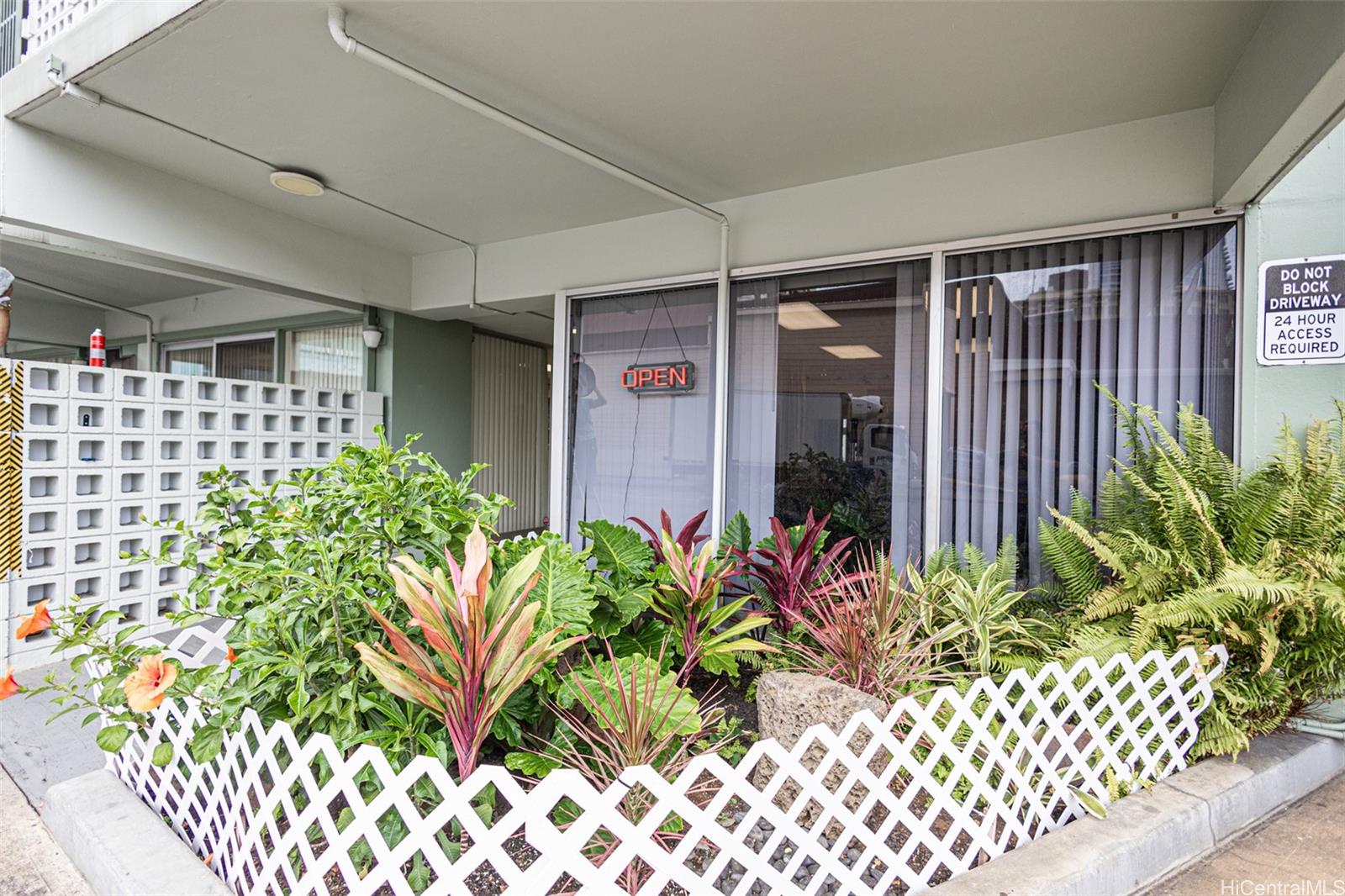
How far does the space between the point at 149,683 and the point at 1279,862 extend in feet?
9.73

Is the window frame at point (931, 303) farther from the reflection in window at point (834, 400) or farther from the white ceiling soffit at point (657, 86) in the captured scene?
the white ceiling soffit at point (657, 86)

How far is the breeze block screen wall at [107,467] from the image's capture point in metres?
3.53

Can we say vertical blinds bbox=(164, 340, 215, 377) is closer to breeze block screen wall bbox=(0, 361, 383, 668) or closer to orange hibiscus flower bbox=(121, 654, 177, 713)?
breeze block screen wall bbox=(0, 361, 383, 668)

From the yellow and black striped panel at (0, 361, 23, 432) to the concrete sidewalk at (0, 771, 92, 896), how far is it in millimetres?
2080

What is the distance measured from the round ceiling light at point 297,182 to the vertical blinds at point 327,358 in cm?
184

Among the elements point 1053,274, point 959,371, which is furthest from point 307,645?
point 1053,274

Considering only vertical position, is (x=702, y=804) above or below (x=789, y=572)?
below

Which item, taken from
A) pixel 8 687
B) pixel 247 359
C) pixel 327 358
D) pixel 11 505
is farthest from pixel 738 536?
pixel 247 359

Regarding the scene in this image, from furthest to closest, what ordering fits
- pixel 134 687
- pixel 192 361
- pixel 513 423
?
pixel 192 361 → pixel 513 423 → pixel 134 687

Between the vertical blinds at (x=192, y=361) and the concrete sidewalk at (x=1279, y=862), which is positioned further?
the vertical blinds at (x=192, y=361)

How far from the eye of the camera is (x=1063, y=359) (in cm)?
322

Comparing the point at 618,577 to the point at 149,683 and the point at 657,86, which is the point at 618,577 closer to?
the point at 149,683

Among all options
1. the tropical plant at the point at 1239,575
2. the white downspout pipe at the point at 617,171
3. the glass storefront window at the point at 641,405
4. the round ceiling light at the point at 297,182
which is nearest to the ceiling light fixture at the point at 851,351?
the white downspout pipe at the point at 617,171

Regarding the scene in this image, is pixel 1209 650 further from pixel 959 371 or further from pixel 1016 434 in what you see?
pixel 959 371
